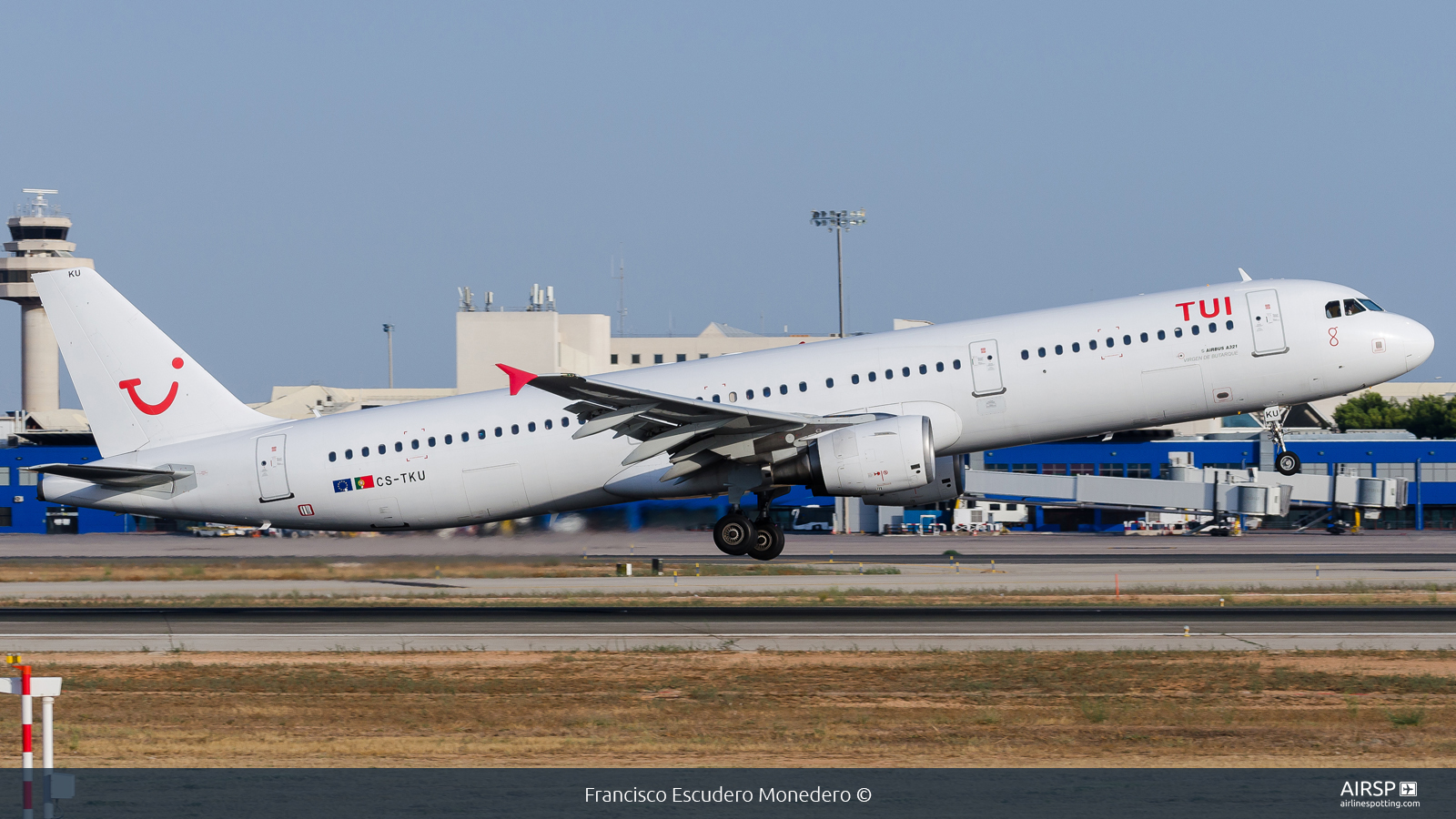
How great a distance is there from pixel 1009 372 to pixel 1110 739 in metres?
15.0

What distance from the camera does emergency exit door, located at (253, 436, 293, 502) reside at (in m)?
32.7

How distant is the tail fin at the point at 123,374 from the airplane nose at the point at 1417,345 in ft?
85.8

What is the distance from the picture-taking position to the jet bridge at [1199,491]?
2751 inches

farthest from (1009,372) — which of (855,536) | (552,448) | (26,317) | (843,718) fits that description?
(26,317)

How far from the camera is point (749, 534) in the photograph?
32.2 metres

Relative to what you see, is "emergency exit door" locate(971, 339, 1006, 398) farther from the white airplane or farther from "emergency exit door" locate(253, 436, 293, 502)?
"emergency exit door" locate(253, 436, 293, 502)

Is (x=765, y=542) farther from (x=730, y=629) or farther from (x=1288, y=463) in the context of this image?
(x=1288, y=463)

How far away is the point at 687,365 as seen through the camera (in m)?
32.8

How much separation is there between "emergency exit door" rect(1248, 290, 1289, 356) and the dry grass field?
980 cm

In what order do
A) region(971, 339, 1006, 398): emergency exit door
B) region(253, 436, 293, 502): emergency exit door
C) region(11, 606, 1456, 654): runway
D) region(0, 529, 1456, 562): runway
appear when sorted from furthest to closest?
region(0, 529, 1456, 562): runway → region(253, 436, 293, 502): emergency exit door → region(971, 339, 1006, 398): emergency exit door → region(11, 606, 1456, 654): runway

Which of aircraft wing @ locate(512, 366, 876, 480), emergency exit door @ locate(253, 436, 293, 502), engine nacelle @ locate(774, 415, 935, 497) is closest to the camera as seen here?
aircraft wing @ locate(512, 366, 876, 480)

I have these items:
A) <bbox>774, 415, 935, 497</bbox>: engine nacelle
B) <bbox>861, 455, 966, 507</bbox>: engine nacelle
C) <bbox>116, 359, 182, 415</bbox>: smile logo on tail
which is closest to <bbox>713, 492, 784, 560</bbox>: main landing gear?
<bbox>861, 455, 966, 507</bbox>: engine nacelle

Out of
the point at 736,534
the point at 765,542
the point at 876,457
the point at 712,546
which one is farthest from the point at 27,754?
the point at 712,546
